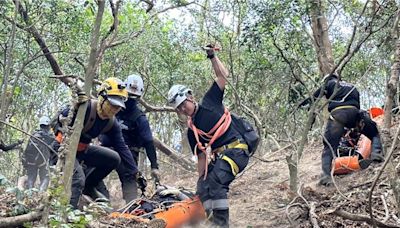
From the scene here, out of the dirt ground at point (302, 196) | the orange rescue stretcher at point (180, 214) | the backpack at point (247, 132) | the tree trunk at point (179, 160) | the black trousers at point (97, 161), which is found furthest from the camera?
the tree trunk at point (179, 160)

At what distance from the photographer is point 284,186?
7645 millimetres

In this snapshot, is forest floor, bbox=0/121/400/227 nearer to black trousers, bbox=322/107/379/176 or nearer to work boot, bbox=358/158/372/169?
work boot, bbox=358/158/372/169

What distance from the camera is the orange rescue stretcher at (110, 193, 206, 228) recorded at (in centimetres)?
521

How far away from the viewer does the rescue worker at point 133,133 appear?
21.9 ft

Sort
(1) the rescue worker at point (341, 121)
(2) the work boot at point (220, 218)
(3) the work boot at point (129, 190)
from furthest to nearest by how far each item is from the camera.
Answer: (1) the rescue worker at point (341, 121)
(3) the work boot at point (129, 190)
(2) the work boot at point (220, 218)

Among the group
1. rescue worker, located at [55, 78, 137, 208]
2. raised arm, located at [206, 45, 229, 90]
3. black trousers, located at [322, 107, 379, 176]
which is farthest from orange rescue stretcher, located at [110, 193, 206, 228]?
black trousers, located at [322, 107, 379, 176]

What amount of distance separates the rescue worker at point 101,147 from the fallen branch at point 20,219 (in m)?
1.16

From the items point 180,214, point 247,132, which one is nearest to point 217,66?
point 247,132

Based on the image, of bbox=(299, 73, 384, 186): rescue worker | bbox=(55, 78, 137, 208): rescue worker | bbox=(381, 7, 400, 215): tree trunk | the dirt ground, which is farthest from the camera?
bbox=(299, 73, 384, 186): rescue worker

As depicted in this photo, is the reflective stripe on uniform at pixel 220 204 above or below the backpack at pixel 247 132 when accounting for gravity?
below

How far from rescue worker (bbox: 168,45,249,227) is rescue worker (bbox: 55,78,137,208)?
65 centimetres

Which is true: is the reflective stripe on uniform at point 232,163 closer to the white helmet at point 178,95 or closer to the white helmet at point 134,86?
the white helmet at point 178,95

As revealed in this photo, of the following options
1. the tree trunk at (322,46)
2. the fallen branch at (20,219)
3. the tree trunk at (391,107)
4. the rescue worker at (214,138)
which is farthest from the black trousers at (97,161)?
the tree trunk at (322,46)

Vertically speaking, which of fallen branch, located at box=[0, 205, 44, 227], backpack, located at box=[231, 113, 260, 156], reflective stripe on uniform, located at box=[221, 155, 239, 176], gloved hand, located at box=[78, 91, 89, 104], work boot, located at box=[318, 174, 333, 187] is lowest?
work boot, located at box=[318, 174, 333, 187]
